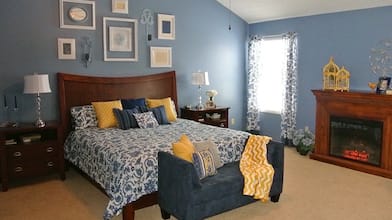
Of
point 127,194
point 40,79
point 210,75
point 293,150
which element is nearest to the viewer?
point 127,194

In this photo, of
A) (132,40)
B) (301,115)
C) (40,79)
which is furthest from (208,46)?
(40,79)

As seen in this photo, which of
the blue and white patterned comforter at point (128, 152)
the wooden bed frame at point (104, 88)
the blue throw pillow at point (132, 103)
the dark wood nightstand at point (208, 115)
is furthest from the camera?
the dark wood nightstand at point (208, 115)

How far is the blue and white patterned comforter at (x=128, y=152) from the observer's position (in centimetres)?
338

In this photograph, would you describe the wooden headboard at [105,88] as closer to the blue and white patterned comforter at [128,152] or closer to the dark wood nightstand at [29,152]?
the dark wood nightstand at [29,152]

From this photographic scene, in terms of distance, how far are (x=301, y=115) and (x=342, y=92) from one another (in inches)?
49.3

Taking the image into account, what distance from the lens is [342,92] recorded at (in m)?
5.19

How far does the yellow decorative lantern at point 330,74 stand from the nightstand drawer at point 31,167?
13.6 ft

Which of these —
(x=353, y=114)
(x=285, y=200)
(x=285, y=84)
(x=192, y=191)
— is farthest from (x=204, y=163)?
(x=285, y=84)

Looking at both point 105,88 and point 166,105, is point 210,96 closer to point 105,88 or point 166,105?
point 166,105

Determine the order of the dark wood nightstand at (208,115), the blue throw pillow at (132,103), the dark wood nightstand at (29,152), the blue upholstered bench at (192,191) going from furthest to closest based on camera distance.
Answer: the dark wood nightstand at (208,115) < the blue throw pillow at (132,103) < the dark wood nightstand at (29,152) < the blue upholstered bench at (192,191)

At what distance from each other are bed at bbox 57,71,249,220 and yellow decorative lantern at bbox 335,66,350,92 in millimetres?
2017

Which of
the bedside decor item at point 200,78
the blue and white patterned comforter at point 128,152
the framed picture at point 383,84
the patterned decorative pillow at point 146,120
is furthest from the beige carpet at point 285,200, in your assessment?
the bedside decor item at point 200,78

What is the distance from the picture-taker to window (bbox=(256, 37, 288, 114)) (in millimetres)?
6646

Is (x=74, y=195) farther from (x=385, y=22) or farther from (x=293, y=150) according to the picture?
(x=385, y=22)
